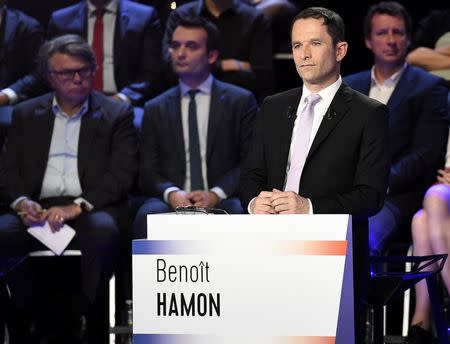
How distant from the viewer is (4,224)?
4.99 metres

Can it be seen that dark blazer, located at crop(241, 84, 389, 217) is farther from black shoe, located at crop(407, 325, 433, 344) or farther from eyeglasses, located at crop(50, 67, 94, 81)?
eyeglasses, located at crop(50, 67, 94, 81)

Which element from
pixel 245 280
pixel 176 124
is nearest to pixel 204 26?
pixel 176 124

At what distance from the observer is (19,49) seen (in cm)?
573

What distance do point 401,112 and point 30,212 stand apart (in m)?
2.11

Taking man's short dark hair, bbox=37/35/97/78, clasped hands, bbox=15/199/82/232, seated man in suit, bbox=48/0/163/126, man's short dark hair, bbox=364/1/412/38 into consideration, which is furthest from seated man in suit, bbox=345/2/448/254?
clasped hands, bbox=15/199/82/232

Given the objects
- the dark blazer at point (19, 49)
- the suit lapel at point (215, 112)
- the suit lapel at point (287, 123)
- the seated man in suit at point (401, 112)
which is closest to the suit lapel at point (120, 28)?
the dark blazer at point (19, 49)

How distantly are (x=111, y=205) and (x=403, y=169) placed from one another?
64.2 inches

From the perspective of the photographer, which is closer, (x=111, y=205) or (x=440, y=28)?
(x=111, y=205)

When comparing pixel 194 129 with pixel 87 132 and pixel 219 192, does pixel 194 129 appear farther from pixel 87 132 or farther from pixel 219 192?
pixel 87 132

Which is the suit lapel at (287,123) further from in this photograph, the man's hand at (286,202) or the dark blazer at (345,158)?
the man's hand at (286,202)

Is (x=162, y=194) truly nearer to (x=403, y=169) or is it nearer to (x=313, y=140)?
(x=403, y=169)

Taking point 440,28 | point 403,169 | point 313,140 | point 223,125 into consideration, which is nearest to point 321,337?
point 313,140

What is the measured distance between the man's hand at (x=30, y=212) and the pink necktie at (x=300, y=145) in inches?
83.8

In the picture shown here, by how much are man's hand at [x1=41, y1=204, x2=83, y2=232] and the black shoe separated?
188cm
